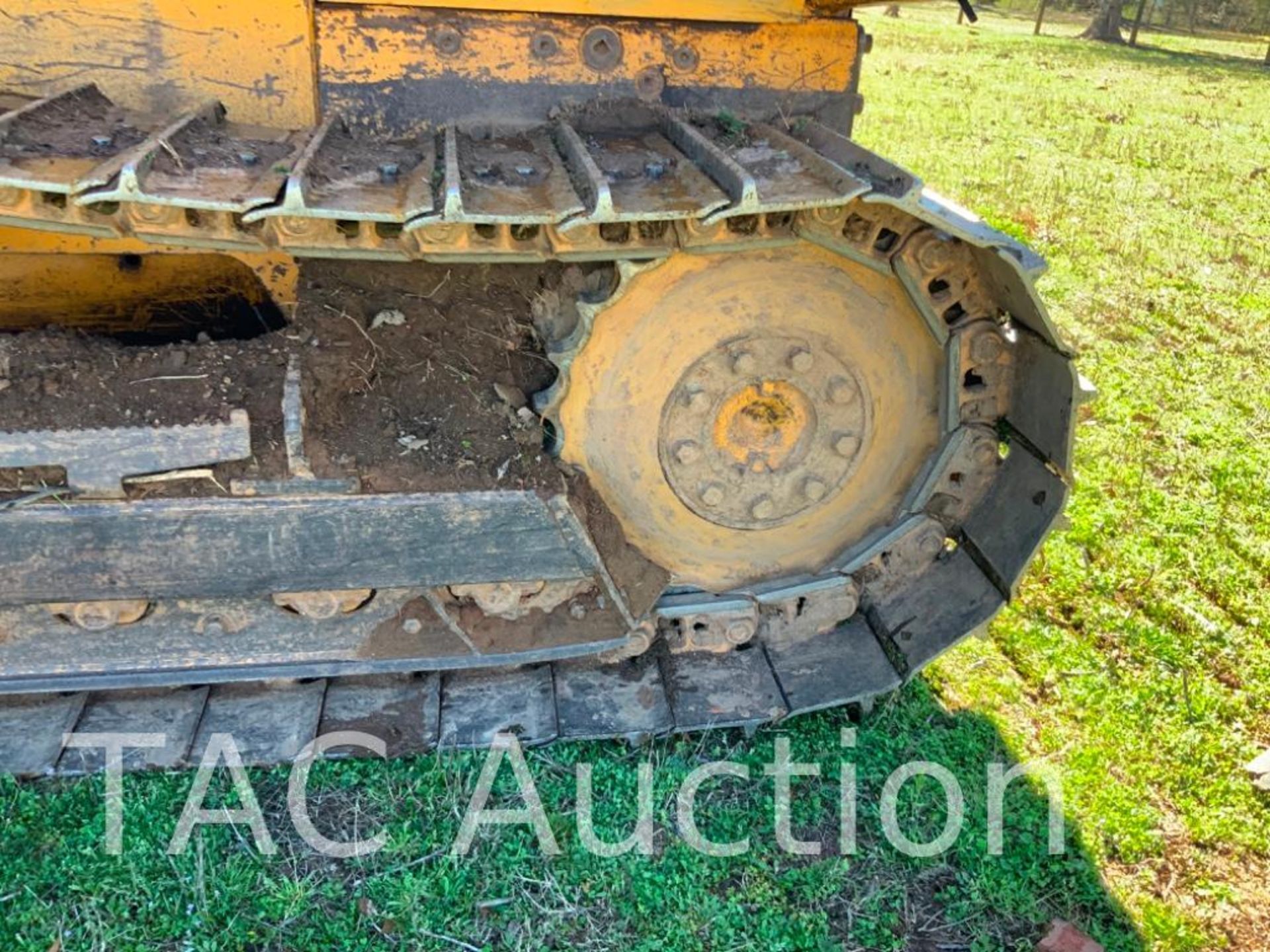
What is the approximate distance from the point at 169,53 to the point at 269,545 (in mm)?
1263

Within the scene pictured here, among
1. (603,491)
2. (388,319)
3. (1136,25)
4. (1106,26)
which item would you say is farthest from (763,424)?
(1106,26)

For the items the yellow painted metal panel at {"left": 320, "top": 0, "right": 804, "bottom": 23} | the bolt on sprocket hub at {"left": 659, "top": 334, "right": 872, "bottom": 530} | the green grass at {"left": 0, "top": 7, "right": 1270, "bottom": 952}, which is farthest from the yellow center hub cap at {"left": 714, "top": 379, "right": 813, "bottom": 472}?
the yellow painted metal panel at {"left": 320, "top": 0, "right": 804, "bottom": 23}

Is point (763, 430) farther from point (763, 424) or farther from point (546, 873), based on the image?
point (546, 873)

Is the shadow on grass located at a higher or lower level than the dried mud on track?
lower

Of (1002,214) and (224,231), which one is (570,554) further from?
(1002,214)

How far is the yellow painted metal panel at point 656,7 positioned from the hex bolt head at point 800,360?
920mm

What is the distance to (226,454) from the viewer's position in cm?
274

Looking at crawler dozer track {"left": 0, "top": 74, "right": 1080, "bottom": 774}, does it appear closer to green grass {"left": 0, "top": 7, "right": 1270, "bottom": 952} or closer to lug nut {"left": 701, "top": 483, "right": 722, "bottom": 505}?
lug nut {"left": 701, "top": 483, "right": 722, "bottom": 505}

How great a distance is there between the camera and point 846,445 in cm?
321

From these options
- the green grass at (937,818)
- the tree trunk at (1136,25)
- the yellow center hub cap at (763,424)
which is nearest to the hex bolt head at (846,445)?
the yellow center hub cap at (763,424)

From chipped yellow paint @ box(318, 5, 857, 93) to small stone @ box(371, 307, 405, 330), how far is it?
23.4 inches

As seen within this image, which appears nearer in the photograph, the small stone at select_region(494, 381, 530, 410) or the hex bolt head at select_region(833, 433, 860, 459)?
the small stone at select_region(494, 381, 530, 410)

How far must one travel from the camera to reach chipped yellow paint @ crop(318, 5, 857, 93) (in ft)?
9.41

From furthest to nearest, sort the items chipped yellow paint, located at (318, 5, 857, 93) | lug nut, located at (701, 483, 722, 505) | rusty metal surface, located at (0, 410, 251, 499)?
1. lug nut, located at (701, 483, 722, 505)
2. chipped yellow paint, located at (318, 5, 857, 93)
3. rusty metal surface, located at (0, 410, 251, 499)
